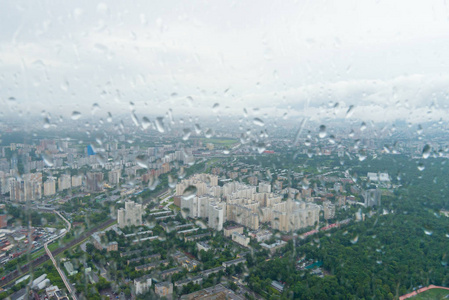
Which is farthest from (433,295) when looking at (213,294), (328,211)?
(328,211)

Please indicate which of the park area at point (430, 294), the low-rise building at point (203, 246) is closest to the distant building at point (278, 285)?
the low-rise building at point (203, 246)

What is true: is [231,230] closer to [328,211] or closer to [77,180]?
[328,211]

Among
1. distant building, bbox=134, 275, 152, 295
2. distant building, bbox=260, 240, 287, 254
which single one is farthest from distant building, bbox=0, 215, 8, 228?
distant building, bbox=260, 240, 287, 254

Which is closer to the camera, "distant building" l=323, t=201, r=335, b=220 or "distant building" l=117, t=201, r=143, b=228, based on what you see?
"distant building" l=117, t=201, r=143, b=228

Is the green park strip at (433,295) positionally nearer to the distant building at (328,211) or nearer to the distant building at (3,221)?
the distant building at (328,211)

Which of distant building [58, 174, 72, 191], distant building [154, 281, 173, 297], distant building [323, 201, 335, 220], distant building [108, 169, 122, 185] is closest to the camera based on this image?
distant building [154, 281, 173, 297]

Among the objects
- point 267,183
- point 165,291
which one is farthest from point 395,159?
point 165,291

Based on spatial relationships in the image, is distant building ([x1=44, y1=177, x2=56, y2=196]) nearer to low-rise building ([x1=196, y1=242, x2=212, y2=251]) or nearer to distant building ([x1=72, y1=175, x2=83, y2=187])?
distant building ([x1=72, y1=175, x2=83, y2=187])

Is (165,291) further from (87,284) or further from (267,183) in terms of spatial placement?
(267,183)
